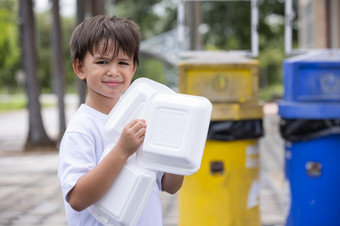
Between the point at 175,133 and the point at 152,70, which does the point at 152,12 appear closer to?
the point at 152,70

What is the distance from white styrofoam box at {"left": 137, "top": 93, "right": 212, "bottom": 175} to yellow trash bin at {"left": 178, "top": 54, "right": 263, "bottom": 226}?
2143mm

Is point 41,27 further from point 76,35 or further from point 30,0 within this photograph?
point 76,35

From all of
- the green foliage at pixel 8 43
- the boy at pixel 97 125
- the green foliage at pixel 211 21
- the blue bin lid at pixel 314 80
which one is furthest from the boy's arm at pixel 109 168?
the green foliage at pixel 8 43

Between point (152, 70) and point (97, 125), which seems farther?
point (152, 70)

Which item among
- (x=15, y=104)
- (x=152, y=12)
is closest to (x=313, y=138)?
(x=152, y=12)

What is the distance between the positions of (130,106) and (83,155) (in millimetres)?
220

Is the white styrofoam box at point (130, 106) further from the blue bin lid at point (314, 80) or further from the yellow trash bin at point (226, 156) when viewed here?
the blue bin lid at point (314, 80)

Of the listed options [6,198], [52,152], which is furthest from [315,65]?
[52,152]

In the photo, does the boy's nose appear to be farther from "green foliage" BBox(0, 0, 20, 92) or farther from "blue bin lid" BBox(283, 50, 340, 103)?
"green foliage" BBox(0, 0, 20, 92)

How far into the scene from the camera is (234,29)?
23922mm

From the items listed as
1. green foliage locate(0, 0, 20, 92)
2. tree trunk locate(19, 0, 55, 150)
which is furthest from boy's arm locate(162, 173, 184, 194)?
green foliage locate(0, 0, 20, 92)

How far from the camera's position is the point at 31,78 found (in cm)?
1019

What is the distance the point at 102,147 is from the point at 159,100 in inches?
10.9

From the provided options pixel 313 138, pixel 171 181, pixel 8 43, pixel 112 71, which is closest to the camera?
pixel 112 71
